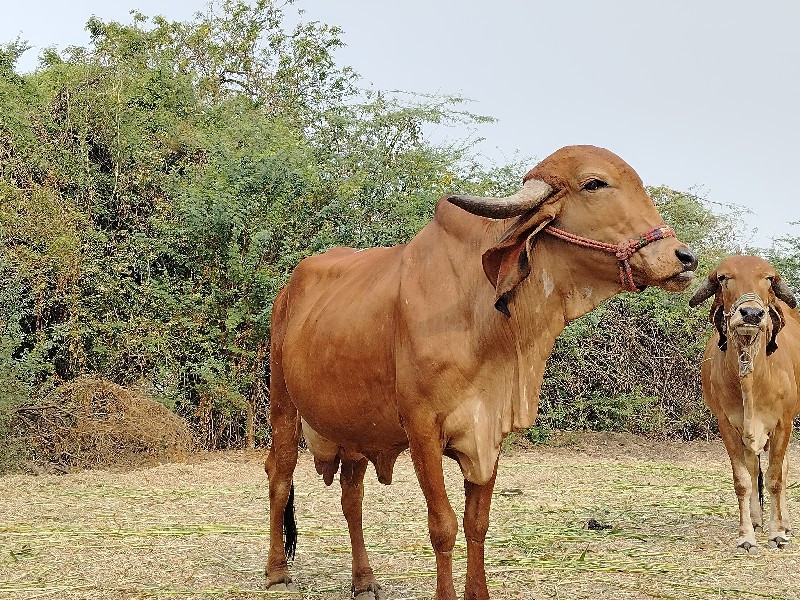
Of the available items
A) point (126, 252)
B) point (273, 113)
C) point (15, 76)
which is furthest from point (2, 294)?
point (273, 113)

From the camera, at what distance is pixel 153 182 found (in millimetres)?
14516

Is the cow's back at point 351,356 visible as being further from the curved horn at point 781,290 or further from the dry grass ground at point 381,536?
the curved horn at point 781,290

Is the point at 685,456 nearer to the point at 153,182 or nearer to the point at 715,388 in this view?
the point at 715,388

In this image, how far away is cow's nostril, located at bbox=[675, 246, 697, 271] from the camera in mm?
4215

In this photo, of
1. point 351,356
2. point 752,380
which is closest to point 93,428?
point 752,380

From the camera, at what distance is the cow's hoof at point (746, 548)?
7.26 m

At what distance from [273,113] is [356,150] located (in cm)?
695

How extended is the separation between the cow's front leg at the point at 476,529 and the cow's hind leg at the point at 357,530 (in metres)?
0.90

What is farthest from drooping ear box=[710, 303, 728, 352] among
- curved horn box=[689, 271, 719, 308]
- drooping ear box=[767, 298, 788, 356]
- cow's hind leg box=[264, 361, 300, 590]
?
cow's hind leg box=[264, 361, 300, 590]

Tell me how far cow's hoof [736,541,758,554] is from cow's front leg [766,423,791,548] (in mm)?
243

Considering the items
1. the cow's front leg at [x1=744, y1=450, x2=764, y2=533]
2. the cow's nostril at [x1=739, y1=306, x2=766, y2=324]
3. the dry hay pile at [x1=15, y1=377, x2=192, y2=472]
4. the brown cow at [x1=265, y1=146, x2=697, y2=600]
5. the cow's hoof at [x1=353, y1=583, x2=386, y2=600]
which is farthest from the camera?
the dry hay pile at [x1=15, y1=377, x2=192, y2=472]

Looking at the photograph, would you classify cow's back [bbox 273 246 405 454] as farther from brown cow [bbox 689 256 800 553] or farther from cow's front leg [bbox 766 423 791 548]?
cow's front leg [bbox 766 423 791 548]

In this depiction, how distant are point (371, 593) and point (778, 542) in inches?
134

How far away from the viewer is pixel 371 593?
5750 millimetres
